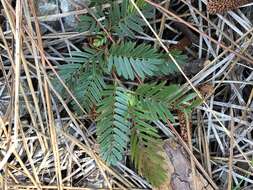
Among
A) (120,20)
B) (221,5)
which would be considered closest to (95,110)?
(120,20)

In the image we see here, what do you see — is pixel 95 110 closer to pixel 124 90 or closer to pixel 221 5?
pixel 124 90

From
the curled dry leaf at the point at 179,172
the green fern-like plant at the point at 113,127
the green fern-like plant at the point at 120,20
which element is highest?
the green fern-like plant at the point at 120,20

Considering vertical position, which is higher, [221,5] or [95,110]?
[221,5]

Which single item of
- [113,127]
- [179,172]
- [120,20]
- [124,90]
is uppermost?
[120,20]

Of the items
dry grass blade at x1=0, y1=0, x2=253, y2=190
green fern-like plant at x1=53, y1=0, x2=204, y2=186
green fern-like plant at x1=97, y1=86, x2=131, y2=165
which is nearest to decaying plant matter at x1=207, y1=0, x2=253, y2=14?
dry grass blade at x1=0, y1=0, x2=253, y2=190

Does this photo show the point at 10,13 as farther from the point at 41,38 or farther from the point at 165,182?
the point at 165,182

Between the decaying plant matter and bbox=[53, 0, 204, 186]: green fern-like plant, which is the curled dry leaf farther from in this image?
the decaying plant matter

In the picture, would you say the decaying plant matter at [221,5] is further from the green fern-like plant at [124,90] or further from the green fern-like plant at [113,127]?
the green fern-like plant at [113,127]

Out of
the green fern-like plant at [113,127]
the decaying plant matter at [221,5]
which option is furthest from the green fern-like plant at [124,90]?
the decaying plant matter at [221,5]
